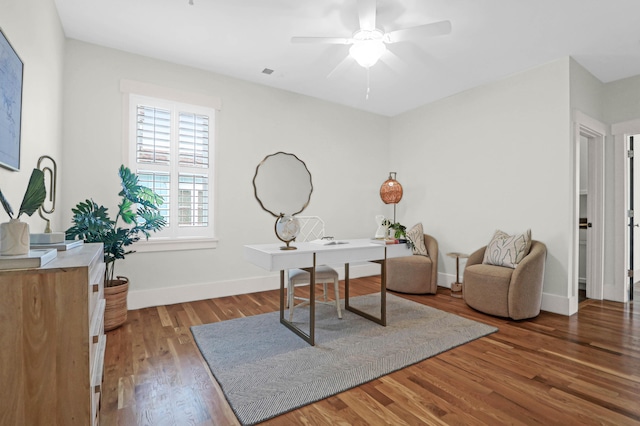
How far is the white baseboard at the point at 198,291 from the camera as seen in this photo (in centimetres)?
345

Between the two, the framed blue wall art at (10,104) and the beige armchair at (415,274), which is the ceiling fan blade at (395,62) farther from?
the framed blue wall art at (10,104)

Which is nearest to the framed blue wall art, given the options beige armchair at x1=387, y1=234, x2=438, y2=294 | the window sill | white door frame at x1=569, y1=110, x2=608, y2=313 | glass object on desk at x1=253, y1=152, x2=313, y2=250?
the window sill

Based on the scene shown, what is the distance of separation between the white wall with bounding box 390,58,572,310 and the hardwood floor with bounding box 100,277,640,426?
1.16 meters

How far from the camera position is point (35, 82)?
2111 mm

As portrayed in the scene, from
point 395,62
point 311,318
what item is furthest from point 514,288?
point 395,62

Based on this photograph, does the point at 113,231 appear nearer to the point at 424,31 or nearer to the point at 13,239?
the point at 13,239

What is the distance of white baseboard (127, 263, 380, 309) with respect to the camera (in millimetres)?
3453

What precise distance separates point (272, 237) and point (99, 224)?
6.89 feet

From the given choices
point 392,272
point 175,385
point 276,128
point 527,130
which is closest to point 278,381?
point 175,385

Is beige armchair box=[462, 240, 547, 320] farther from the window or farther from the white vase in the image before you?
the white vase

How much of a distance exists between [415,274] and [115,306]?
3.34 metres

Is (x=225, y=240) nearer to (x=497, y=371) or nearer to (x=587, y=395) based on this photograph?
(x=497, y=371)

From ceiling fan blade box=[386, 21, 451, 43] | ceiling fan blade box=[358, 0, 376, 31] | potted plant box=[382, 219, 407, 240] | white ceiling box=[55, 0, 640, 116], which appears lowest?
potted plant box=[382, 219, 407, 240]

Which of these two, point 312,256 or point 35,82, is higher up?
point 35,82
